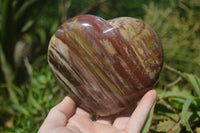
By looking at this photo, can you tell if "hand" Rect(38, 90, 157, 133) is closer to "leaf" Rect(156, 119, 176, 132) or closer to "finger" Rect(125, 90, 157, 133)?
"finger" Rect(125, 90, 157, 133)

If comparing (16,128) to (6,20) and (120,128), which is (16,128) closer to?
(120,128)

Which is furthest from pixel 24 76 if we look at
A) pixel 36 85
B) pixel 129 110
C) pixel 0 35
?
pixel 129 110

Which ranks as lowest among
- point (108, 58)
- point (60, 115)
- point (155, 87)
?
point (155, 87)

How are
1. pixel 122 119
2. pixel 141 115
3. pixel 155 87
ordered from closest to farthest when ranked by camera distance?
pixel 141 115 < pixel 122 119 < pixel 155 87

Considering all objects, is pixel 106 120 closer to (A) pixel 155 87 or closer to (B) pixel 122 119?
(B) pixel 122 119

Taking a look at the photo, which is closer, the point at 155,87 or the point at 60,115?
the point at 60,115

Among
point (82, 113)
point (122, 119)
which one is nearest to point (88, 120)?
point (82, 113)
